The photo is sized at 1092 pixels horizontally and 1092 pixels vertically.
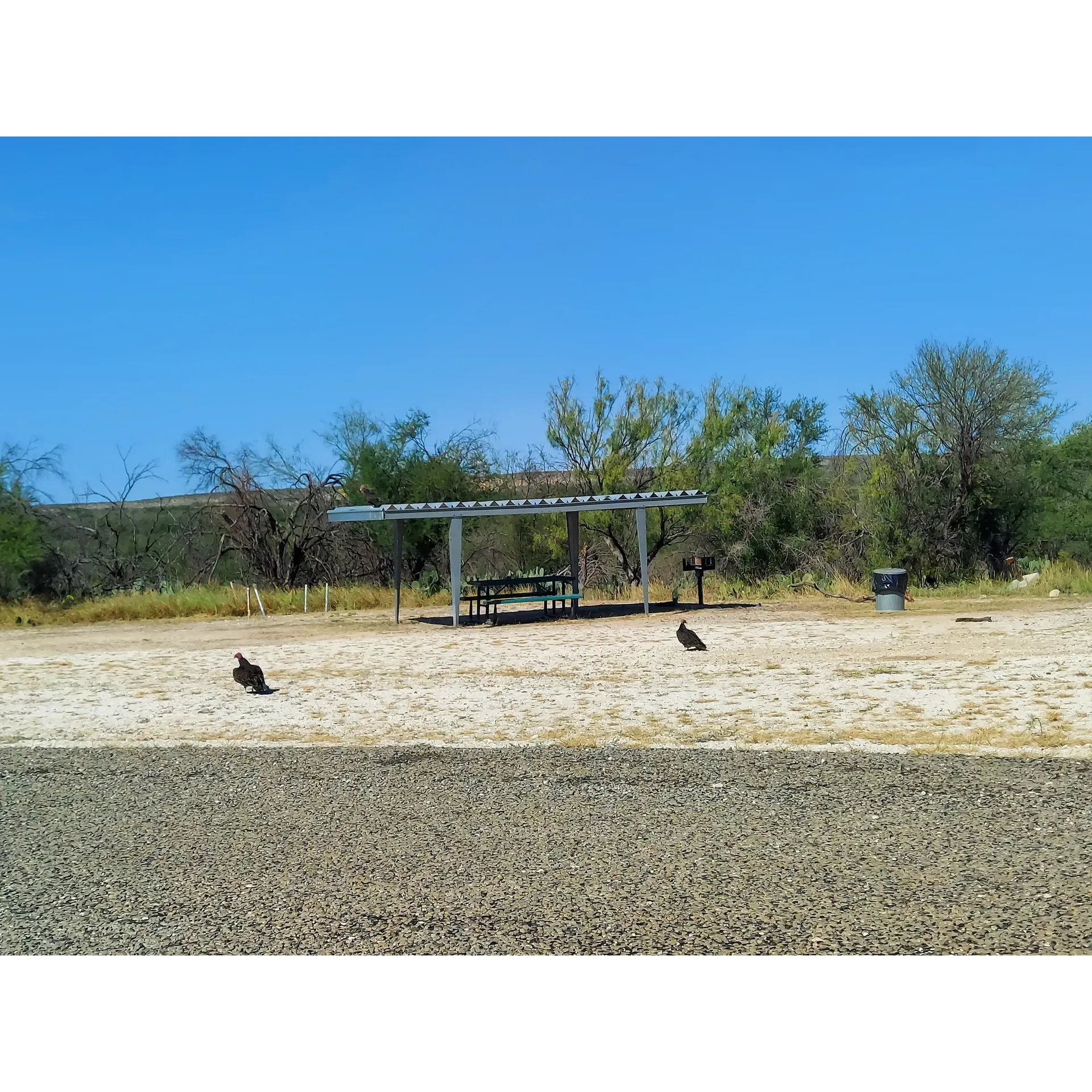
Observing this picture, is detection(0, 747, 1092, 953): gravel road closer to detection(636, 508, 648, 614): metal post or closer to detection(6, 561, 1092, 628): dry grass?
detection(636, 508, 648, 614): metal post

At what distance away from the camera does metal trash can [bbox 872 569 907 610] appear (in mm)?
19453

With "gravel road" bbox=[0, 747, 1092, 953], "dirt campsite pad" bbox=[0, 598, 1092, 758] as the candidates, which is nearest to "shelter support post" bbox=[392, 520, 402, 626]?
"dirt campsite pad" bbox=[0, 598, 1092, 758]

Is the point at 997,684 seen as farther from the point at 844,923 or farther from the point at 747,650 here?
the point at 844,923

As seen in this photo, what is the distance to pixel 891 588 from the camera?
64.0 ft

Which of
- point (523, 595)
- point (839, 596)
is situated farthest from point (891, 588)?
point (523, 595)

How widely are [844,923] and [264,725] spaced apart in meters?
6.66

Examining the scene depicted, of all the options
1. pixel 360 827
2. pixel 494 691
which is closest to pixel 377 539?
pixel 494 691

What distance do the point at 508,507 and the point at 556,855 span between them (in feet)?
48.2

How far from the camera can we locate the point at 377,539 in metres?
29.5

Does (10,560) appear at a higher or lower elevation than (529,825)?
higher

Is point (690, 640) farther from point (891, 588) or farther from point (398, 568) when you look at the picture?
point (398, 568)

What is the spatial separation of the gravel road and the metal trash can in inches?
488

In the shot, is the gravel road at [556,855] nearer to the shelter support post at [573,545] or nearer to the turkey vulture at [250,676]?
the turkey vulture at [250,676]

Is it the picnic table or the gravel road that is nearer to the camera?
the gravel road
